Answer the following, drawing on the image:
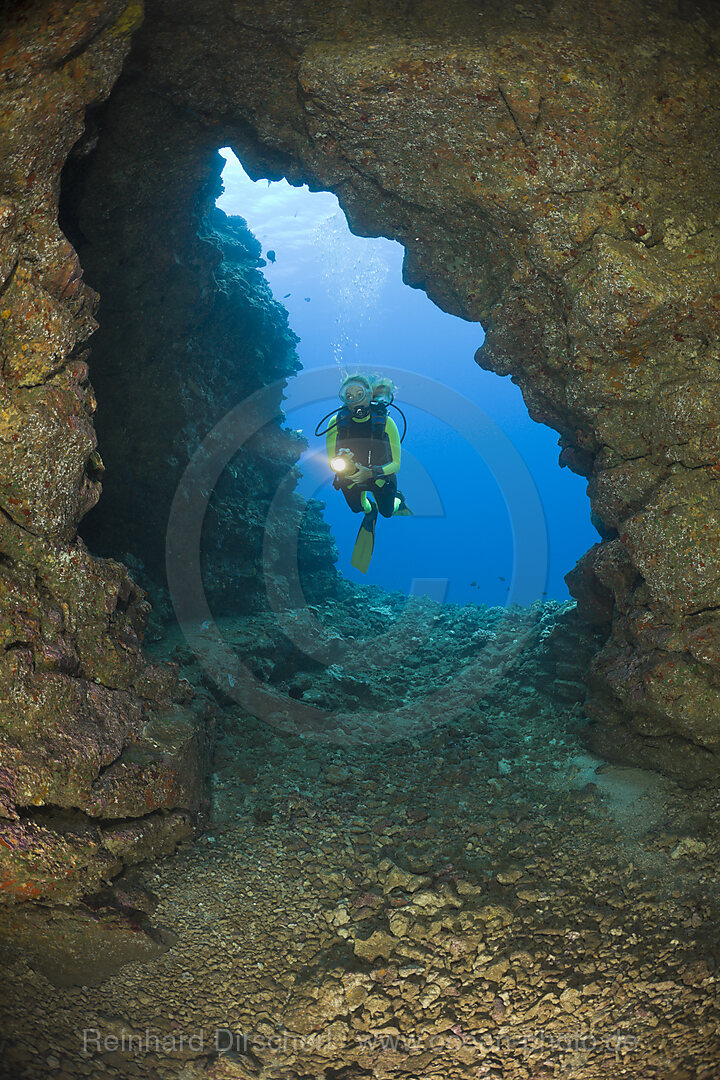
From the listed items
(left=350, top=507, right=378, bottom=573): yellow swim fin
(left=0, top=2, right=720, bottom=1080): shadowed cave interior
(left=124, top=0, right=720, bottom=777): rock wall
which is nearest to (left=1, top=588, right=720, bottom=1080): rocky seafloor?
(left=0, top=2, right=720, bottom=1080): shadowed cave interior

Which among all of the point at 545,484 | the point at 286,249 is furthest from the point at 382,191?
the point at 545,484

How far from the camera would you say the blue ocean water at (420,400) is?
117ft

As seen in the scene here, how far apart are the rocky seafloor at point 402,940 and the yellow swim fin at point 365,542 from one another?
321cm

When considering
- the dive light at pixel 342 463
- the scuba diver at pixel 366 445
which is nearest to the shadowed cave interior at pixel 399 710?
the scuba diver at pixel 366 445

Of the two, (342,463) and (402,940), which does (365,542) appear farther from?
(402,940)

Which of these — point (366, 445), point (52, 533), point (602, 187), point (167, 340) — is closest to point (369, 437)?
point (366, 445)

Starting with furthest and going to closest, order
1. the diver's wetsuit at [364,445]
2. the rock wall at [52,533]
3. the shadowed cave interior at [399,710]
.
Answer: the diver's wetsuit at [364,445] → the rock wall at [52,533] → the shadowed cave interior at [399,710]

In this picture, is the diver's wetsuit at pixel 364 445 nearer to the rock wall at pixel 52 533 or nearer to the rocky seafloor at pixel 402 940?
the rocky seafloor at pixel 402 940

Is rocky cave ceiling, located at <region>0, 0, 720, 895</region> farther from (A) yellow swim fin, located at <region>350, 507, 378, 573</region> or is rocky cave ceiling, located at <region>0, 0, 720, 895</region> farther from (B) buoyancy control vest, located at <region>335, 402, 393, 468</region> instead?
(A) yellow swim fin, located at <region>350, 507, 378, 573</region>

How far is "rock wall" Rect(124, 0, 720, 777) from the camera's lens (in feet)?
14.4

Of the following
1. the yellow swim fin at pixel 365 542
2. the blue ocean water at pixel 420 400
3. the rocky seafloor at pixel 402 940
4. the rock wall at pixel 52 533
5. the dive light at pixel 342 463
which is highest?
the blue ocean water at pixel 420 400

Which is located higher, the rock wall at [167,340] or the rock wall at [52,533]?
the rock wall at [167,340]

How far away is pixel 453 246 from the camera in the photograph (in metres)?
5.70

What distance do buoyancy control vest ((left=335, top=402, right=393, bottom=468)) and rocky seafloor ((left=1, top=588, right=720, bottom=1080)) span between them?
158 inches
